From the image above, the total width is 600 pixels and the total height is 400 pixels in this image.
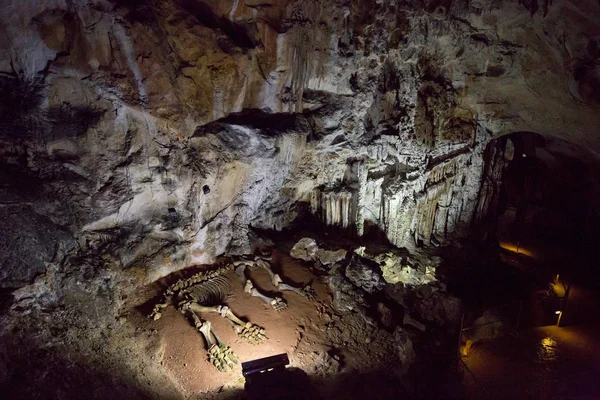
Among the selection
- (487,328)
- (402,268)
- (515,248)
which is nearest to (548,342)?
(487,328)

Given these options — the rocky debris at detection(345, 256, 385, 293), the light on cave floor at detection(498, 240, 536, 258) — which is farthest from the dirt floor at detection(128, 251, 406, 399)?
the light on cave floor at detection(498, 240, 536, 258)

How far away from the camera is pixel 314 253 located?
10164mm

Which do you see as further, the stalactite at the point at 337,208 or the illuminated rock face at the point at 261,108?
the stalactite at the point at 337,208

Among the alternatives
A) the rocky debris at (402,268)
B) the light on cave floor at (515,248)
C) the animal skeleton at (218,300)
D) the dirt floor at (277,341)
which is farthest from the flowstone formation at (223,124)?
the light on cave floor at (515,248)

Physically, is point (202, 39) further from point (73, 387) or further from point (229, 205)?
point (73, 387)

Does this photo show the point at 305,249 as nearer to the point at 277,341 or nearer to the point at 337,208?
the point at 337,208

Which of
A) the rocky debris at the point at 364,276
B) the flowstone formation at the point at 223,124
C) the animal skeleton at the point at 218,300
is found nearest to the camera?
the flowstone formation at the point at 223,124

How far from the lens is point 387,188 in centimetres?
1156

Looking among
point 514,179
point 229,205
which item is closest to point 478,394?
point 229,205

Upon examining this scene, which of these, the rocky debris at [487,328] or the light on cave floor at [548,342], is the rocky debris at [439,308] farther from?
the light on cave floor at [548,342]

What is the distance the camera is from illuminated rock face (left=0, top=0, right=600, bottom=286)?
272 inches

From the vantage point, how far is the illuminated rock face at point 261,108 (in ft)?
22.7

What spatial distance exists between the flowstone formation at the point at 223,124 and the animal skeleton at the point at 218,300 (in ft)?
2.24

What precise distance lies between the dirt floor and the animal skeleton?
12 cm
